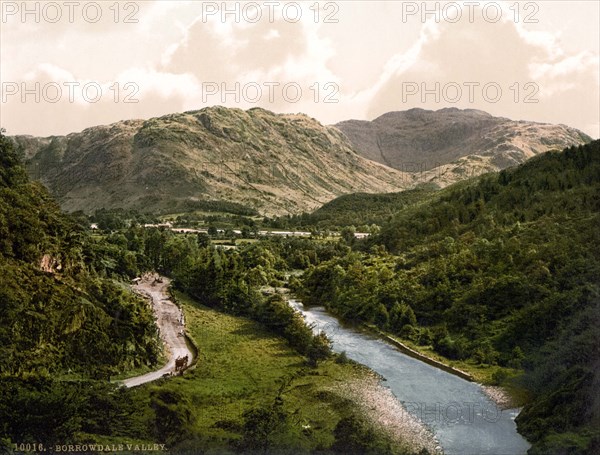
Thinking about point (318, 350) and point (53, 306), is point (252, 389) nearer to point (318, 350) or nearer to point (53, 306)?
point (318, 350)

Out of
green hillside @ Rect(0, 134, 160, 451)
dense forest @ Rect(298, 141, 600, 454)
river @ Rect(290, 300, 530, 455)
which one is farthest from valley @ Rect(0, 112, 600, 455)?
river @ Rect(290, 300, 530, 455)

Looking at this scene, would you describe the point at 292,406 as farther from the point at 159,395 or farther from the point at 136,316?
the point at 136,316

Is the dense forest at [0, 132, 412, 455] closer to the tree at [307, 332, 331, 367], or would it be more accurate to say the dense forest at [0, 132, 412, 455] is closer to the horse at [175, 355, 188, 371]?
the tree at [307, 332, 331, 367]

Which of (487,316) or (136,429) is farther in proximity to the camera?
(487,316)

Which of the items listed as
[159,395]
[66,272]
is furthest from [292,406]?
[66,272]

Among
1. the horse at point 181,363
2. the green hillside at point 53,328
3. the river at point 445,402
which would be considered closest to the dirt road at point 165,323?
the horse at point 181,363
